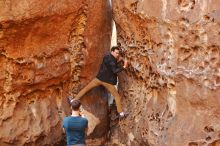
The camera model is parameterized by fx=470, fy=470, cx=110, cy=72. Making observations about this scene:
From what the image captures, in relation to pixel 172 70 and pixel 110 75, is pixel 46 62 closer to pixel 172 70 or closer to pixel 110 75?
pixel 110 75

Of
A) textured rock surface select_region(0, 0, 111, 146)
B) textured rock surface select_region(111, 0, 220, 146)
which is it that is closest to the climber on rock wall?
textured rock surface select_region(111, 0, 220, 146)

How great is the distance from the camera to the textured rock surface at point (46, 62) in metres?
6.73

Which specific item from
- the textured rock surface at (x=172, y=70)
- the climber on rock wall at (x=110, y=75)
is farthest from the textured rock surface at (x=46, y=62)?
the textured rock surface at (x=172, y=70)

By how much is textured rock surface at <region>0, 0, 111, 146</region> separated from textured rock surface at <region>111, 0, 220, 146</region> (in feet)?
1.91

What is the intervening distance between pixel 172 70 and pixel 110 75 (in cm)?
128

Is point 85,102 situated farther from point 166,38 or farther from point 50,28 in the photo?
point 166,38

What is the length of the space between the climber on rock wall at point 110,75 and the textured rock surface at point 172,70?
18 centimetres

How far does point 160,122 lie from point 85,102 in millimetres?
1540

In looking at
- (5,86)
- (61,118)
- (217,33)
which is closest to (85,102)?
(61,118)

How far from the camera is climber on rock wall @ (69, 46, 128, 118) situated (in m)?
7.32

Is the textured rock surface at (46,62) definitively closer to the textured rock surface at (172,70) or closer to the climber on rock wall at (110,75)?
the climber on rock wall at (110,75)

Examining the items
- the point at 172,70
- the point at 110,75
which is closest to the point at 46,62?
the point at 110,75

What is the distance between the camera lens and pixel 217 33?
595cm

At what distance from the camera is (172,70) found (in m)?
6.45
